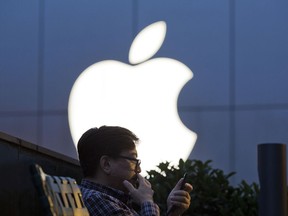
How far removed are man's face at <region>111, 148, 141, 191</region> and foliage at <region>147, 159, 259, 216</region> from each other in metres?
2.51

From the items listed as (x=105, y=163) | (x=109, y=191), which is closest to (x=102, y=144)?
(x=105, y=163)

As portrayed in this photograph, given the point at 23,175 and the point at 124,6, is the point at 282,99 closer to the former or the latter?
the point at 124,6

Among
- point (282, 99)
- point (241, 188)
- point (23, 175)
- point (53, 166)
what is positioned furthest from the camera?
point (282, 99)

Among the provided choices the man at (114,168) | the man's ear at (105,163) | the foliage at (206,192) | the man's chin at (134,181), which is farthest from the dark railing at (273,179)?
the foliage at (206,192)

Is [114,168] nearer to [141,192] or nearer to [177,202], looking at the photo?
[141,192]

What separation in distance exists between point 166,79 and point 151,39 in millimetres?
472

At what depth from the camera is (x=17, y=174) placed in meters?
4.54

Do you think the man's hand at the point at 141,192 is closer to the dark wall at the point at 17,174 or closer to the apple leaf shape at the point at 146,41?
the dark wall at the point at 17,174

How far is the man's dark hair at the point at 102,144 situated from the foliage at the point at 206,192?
2510 millimetres

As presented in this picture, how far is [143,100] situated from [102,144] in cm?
505

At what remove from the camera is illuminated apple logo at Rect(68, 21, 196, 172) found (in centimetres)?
839

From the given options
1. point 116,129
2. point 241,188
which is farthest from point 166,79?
point 116,129

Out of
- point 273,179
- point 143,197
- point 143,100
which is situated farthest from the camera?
point 143,100

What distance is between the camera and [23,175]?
465 cm
